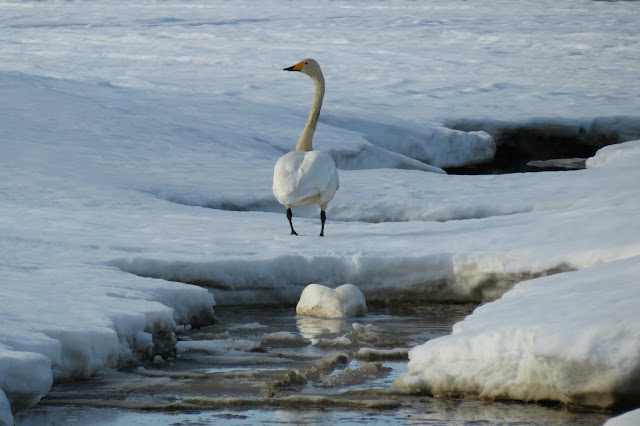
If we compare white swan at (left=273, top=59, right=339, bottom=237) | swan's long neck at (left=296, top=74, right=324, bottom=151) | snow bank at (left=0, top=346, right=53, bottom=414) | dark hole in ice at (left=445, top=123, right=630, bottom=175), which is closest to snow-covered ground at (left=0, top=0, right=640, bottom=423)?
snow bank at (left=0, top=346, right=53, bottom=414)

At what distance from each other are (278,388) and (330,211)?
4.87 m

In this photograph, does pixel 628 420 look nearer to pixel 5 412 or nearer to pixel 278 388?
pixel 278 388

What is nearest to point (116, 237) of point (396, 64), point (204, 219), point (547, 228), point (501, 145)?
point (204, 219)

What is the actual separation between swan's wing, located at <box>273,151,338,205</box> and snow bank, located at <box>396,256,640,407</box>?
2.82 m

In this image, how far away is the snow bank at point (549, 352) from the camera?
420 cm

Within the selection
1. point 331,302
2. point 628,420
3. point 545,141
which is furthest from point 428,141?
point 628,420

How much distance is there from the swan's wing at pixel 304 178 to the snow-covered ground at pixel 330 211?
1.21ft

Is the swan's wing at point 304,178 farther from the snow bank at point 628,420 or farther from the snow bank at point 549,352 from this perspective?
the snow bank at point 628,420

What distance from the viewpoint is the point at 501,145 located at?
656 inches

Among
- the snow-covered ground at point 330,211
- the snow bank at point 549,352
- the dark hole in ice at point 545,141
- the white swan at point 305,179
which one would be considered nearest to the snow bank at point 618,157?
the snow-covered ground at point 330,211

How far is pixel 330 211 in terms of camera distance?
966 centimetres

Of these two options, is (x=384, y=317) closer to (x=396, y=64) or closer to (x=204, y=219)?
(x=204, y=219)

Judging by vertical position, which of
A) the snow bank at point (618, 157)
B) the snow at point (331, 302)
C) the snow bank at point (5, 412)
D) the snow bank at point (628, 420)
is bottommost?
the snow at point (331, 302)

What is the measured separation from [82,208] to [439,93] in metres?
11.0
